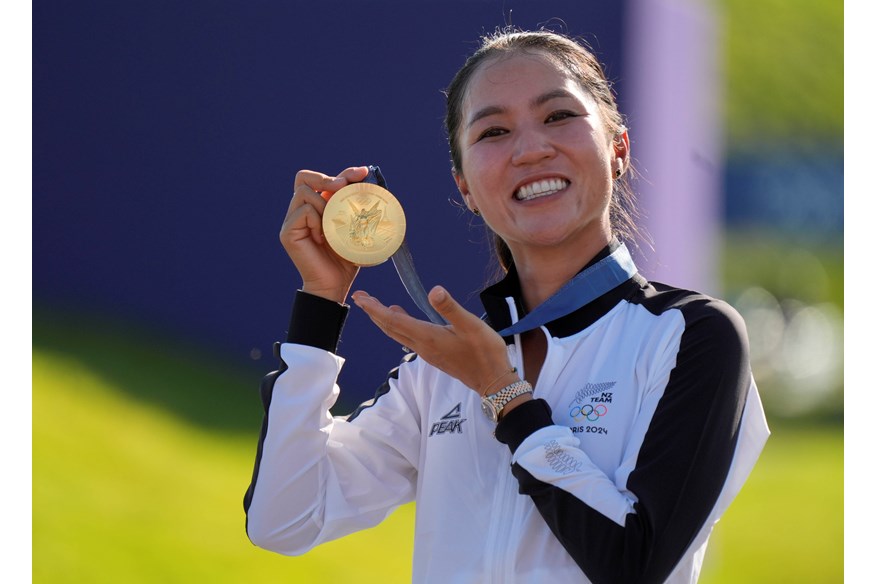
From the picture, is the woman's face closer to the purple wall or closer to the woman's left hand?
the woman's left hand

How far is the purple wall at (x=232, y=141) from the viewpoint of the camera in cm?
331

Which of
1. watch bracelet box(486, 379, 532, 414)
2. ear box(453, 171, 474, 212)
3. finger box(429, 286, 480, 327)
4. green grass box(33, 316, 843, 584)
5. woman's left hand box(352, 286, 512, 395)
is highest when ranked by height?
ear box(453, 171, 474, 212)

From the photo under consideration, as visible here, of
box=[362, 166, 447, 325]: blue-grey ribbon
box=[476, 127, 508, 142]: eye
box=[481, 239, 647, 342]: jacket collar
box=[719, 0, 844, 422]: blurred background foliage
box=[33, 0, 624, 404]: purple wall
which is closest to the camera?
box=[481, 239, 647, 342]: jacket collar

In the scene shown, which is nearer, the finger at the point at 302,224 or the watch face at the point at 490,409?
the watch face at the point at 490,409

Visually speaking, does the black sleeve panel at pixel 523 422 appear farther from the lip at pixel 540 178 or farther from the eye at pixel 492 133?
the eye at pixel 492 133

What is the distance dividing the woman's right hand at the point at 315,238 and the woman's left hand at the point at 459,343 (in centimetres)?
32

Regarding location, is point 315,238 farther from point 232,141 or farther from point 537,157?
point 232,141

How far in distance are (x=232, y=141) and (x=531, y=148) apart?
203 centimetres

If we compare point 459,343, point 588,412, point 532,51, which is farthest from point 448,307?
point 532,51

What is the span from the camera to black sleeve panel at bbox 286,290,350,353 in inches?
67.2

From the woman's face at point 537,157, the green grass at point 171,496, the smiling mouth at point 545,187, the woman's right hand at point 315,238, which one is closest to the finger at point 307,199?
the woman's right hand at point 315,238

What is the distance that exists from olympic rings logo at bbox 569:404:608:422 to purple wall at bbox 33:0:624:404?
72.8 inches

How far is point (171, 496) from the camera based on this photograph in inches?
125

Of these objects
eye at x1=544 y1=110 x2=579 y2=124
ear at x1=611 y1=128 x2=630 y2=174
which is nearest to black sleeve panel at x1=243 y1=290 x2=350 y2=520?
eye at x1=544 y1=110 x2=579 y2=124
